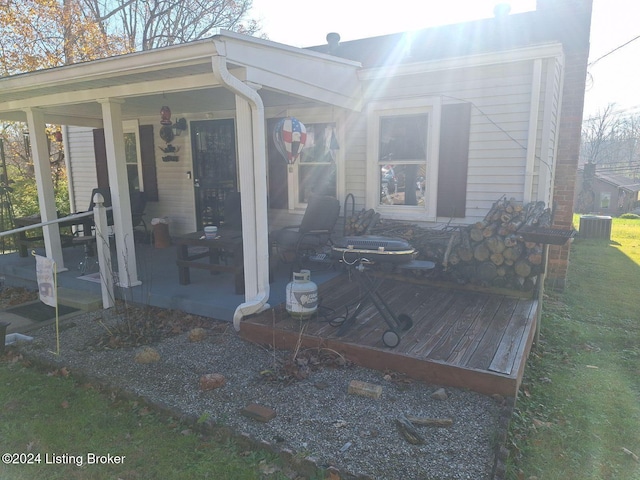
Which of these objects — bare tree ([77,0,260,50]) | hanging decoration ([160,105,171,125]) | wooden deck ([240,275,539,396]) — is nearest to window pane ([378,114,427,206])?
wooden deck ([240,275,539,396])

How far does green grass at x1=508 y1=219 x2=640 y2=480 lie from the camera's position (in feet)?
7.20

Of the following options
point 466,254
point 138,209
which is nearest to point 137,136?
point 138,209

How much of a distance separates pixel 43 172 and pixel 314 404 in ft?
14.3

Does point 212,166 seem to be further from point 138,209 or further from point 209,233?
point 209,233

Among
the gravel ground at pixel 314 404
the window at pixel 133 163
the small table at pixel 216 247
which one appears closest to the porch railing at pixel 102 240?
the small table at pixel 216 247

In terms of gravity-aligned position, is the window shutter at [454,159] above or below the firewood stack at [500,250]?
above

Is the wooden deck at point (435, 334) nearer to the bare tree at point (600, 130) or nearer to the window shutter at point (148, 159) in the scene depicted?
the window shutter at point (148, 159)

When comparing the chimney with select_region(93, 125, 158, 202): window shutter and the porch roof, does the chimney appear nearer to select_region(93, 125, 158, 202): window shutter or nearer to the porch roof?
the porch roof

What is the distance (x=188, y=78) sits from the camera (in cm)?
361

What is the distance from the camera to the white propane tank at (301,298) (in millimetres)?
3461

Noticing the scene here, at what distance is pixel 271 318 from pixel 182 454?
1.47 m

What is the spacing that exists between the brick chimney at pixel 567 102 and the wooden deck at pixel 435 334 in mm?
2097

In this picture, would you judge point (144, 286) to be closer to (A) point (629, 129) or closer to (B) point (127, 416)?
(B) point (127, 416)

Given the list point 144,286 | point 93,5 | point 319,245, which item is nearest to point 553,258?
point 319,245
